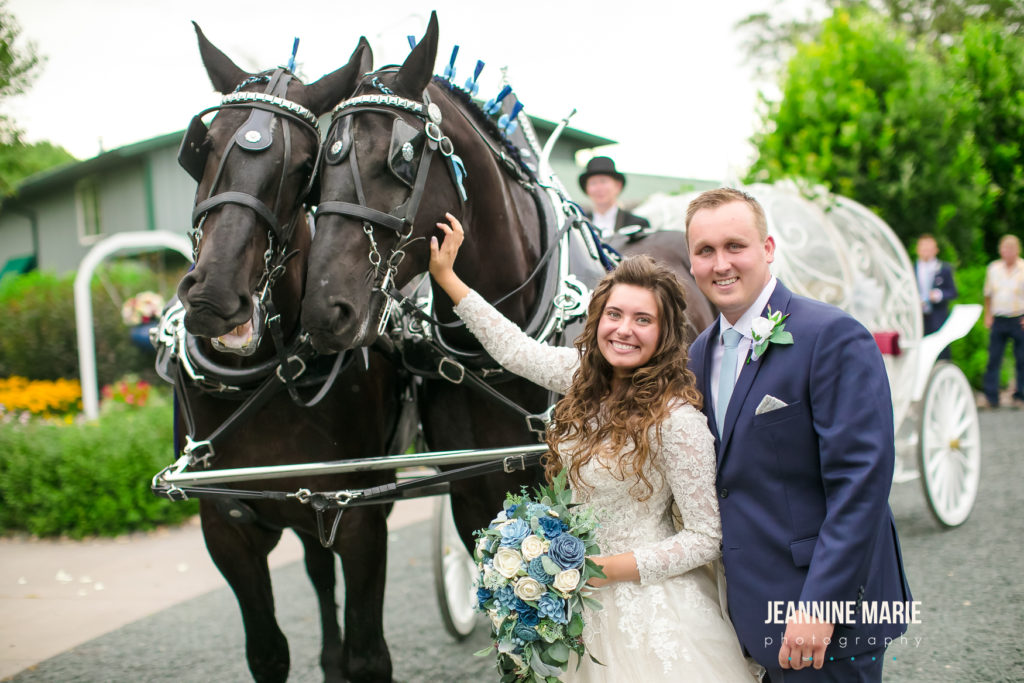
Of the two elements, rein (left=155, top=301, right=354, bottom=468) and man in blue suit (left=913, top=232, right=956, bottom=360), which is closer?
rein (left=155, top=301, right=354, bottom=468)

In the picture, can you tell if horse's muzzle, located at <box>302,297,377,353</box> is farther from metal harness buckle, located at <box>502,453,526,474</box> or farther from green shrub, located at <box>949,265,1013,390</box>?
green shrub, located at <box>949,265,1013,390</box>

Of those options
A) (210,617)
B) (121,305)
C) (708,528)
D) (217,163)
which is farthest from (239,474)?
(121,305)

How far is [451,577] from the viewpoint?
4.21 m

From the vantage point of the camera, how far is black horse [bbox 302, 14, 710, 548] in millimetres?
2102

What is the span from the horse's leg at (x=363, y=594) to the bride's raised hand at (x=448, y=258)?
0.95 metres

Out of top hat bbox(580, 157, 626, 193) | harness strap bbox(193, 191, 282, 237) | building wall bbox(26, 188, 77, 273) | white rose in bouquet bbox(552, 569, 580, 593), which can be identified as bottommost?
white rose in bouquet bbox(552, 569, 580, 593)

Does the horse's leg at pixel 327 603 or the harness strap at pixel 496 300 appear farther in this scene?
the horse's leg at pixel 327 603

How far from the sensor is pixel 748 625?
6.12 feet

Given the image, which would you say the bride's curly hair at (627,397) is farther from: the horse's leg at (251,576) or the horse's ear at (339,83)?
the horse's leg at (251,576)

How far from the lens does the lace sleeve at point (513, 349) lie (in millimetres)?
2309

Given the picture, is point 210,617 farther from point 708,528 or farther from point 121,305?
point 121,305

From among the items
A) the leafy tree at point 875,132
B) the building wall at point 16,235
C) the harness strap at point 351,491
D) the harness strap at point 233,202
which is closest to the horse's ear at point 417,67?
the harness strap at point 233,202

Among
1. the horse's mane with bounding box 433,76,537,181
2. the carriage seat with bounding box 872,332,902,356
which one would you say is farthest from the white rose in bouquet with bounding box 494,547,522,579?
the carriage seat with bounding box 872,332,902,356

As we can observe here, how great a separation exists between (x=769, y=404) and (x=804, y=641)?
0.53 m
